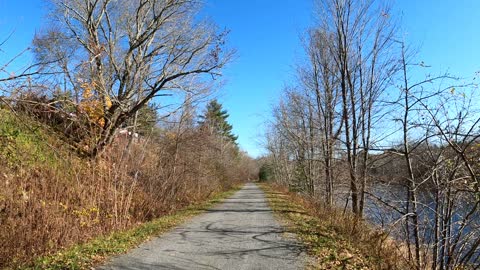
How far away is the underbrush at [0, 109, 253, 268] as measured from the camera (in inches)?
286

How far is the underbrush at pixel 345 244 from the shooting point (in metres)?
7.41

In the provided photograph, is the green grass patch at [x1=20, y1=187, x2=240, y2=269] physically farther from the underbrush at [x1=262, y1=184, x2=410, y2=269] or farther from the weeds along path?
the underbrush at [x1=262, y1=184, x2=410, y2=269]

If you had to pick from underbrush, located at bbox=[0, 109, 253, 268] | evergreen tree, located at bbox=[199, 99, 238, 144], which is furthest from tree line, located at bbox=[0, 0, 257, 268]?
evergreen tree, located at bbox=[199, 99, 238, 144]

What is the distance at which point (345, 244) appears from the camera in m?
9.13

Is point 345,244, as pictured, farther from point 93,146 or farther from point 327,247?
point 93,146

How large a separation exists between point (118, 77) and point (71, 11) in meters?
3.40

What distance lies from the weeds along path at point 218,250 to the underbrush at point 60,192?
1.89 meters

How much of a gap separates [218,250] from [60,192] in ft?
14.5

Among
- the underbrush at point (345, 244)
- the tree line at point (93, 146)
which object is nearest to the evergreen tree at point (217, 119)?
the tree line at point (93, 146)

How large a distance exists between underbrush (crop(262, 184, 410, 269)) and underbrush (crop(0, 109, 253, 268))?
5.33m

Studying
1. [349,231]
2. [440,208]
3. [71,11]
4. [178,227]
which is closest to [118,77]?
[71,11]

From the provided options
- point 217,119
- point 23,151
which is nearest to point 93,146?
point 23,151

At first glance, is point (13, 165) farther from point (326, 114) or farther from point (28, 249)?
point (326, 114)

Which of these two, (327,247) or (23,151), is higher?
(23,151)
